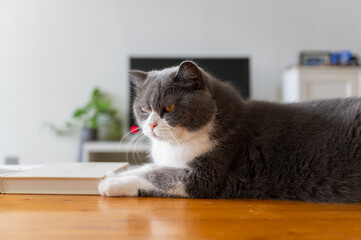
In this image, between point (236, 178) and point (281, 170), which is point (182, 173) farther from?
point (281, 170)

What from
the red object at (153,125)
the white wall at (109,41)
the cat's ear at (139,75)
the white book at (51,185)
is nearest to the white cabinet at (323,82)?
the white wall at (109,41)

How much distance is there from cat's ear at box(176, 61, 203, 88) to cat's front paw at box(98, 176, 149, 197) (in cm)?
36

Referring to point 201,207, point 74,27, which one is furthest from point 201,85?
point 74,27

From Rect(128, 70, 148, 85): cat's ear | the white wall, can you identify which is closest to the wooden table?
Rect(128, 70, 148, 85): cat's ear

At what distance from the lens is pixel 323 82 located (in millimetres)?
3611

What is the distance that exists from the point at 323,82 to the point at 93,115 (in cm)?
273

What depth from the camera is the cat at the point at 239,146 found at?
3.13 feet

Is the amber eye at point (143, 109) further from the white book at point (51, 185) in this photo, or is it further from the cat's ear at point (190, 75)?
the white book at point (51, 185)

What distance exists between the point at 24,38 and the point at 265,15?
3036mm

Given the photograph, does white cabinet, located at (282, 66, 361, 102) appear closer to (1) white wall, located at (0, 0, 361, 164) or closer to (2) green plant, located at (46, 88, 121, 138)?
(1) white wall, located at (0, 0, 361, 164)

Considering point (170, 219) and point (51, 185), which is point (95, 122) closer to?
point (51, 185)

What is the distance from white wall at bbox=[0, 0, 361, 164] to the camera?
392 centimetres

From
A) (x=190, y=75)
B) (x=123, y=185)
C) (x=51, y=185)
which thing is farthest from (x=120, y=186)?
Result: (x=190, y=75)

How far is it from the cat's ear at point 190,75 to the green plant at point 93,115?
2829 millimetres
